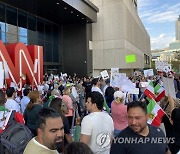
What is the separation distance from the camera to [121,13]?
34.7m

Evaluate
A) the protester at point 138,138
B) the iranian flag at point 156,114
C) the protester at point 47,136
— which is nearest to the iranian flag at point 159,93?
the iranian flag at point 156,114

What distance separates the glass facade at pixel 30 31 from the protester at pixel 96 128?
19.1m

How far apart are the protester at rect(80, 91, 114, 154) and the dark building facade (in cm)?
1919

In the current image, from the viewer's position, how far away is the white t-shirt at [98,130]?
3449 millimetres

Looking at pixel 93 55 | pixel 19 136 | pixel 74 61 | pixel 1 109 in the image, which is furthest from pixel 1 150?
pixel 93 55

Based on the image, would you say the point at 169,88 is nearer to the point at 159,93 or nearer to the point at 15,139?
the point at 159,93

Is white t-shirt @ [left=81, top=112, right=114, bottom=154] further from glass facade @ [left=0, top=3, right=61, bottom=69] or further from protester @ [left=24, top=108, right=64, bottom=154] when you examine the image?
glass facade @ [left=0, top=3, right=61, bottom=69]

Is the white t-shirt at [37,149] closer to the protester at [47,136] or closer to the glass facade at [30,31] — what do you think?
the protester at [47,136]

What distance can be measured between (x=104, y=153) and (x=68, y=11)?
938 inches

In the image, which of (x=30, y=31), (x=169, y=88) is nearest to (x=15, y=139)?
(x=169, y=88)

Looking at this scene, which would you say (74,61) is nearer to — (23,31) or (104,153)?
(23,31)

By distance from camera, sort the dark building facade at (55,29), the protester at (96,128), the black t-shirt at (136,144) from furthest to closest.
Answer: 1. the dark building facade at (55,29)
2. the protester at (96,128)
3. the black t-shirt at (136,144)

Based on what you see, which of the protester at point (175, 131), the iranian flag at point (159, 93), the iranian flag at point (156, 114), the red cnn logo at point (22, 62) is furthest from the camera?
the red cnn logo at point (22, 62)

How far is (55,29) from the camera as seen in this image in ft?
104
